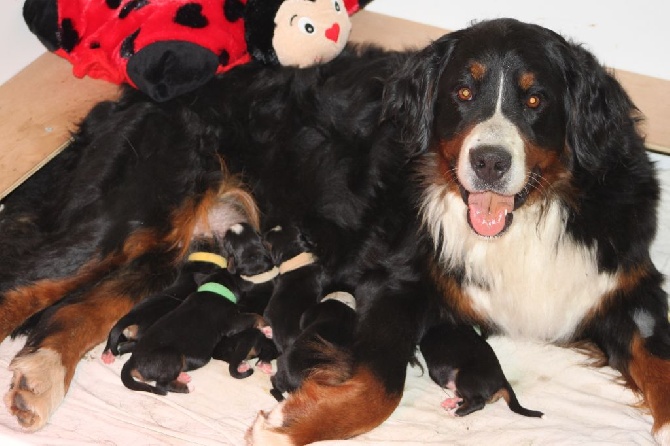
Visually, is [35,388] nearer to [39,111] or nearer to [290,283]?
[290,283]

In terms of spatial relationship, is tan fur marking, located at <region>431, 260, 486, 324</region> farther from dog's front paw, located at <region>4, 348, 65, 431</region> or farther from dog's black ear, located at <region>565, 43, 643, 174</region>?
dog's front paw, located at <region>4, 348, 65, 431</region>

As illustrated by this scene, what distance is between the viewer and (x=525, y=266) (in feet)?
11.5

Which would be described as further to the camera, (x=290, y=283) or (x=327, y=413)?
(x=290, y=283)

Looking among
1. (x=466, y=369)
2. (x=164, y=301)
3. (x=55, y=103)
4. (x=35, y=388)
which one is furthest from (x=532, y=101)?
(x=55, y=103)

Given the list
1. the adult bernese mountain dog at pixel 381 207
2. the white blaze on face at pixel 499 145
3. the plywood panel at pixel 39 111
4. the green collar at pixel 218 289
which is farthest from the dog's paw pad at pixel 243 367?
the plywood panel at pixel 39 111

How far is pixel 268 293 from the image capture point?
13.0ft

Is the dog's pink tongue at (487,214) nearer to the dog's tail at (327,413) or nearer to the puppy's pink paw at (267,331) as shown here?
the dog's tail at (327,413)

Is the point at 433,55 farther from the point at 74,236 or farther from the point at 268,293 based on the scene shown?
the point at 74,236

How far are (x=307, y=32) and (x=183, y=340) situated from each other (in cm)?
145

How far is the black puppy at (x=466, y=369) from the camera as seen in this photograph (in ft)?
10.9

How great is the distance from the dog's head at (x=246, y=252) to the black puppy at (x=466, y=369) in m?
0.76

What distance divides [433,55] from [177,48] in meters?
1.14

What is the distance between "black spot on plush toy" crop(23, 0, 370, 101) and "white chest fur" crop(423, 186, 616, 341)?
1017 millimetres

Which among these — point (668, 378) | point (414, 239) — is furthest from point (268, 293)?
point (668, 378)
